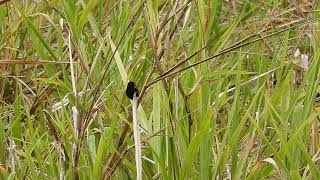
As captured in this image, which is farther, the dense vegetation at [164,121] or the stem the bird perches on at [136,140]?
the dense vegetation at [164,121]

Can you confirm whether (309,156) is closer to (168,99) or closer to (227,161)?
(227,161)

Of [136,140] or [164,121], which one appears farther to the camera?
[164,121]

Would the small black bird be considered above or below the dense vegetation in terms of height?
→ above

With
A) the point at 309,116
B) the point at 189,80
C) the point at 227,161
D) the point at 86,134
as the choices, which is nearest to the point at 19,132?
the point at 86,134

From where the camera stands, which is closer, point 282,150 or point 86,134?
point 282,150

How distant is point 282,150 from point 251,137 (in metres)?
0.08

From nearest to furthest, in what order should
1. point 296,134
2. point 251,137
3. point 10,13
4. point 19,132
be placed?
1. point 296,134
2. point 251,137
3. point 19,132
4. point 10,13

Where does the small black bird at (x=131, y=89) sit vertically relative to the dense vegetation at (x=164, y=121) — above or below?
above

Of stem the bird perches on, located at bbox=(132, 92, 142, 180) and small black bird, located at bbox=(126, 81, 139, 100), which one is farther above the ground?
small black bird, located at bbox=(126, 81, 139, 100)

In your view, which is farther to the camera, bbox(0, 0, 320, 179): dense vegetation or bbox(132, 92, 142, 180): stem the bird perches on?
bbox(0, 0, 320, 179): dense vegetation

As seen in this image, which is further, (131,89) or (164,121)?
(164,121)

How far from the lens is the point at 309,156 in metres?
1.32

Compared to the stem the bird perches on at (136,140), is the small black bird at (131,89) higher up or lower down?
higher up

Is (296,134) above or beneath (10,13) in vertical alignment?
beneath
